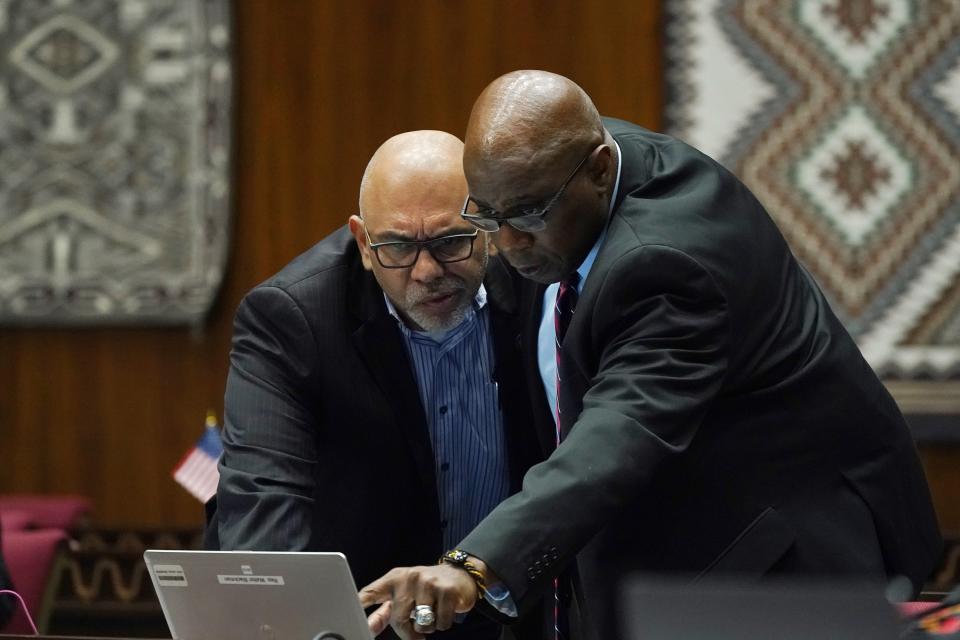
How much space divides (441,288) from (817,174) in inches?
100

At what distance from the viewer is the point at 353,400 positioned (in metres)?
2.68

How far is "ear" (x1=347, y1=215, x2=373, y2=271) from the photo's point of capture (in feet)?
8.75

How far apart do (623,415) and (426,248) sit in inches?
23.5

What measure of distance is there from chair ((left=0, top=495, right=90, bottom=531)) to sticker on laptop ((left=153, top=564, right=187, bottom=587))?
3191 millimetres

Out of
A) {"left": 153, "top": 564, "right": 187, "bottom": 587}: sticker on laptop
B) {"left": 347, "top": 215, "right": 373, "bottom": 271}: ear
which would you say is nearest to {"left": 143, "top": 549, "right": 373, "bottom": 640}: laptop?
{"left": 153, "top": 564, "right": 187, "bottom": 587}: sticker on laptop

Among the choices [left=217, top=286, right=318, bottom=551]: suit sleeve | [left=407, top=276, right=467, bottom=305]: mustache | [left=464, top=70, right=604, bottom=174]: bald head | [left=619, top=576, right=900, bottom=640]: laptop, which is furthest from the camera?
[left=407, top=276, right=467, bottom=305]: mustache

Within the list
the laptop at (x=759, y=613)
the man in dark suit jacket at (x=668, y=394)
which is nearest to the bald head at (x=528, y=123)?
the man in dark suit jacket at (x=668, y=394)

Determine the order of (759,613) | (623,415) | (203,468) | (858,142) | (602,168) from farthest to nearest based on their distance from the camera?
(858,142), (203,468), (602,168), (623,415), (759,613)

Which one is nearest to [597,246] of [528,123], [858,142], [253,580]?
[528,123]

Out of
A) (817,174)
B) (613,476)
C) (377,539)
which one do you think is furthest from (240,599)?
(817,174)

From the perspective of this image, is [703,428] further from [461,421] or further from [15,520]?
[15,520]

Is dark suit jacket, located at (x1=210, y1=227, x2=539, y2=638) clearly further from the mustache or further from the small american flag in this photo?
the small american flag

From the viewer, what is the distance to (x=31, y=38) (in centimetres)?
521

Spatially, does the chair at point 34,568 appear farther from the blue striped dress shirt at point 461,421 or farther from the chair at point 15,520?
the blue striped dress shirt at point 461,421
